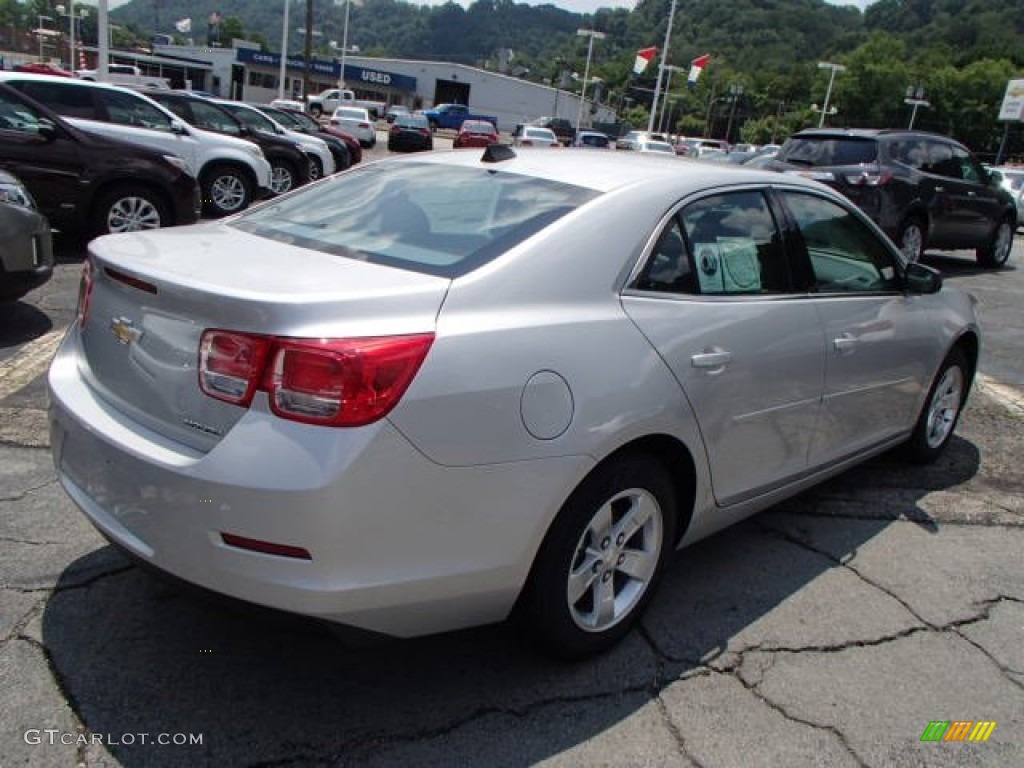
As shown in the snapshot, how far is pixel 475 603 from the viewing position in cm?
243

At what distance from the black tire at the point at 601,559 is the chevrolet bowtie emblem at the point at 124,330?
1326mm

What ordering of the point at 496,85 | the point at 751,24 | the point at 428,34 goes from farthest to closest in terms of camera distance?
the point at 428,34 → the point at 751,24 → the point at 496,85

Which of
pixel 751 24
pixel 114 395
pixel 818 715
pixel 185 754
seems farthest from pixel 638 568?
pixel 751 24


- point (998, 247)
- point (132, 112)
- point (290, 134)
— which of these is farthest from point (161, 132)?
point (998, 247)

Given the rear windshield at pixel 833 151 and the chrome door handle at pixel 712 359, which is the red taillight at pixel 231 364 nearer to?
the chrome door handle at pixel 712 359

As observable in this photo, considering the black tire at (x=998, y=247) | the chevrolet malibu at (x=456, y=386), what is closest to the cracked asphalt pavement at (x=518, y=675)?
the chevrolet malibu at (x=456, y=386)

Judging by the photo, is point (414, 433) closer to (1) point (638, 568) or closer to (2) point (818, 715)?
(1) point (638, 568)

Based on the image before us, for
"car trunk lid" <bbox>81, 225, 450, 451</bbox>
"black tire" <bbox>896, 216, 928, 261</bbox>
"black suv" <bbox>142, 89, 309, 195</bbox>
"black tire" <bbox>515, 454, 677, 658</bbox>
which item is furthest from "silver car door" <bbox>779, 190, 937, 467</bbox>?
"black suv" <bbox>142, 89, 309, 195</bbox>

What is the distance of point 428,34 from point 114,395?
6768 inches

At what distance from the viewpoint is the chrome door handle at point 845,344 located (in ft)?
11.8

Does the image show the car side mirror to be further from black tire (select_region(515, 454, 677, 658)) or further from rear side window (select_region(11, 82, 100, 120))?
rear side window (select_region(11, 82, 100, 120))

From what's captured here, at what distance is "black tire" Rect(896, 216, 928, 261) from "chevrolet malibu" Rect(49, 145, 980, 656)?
28.0ft

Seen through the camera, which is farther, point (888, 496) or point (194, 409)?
point (888, 496)

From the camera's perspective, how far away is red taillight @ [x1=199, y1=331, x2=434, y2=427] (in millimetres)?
2145
